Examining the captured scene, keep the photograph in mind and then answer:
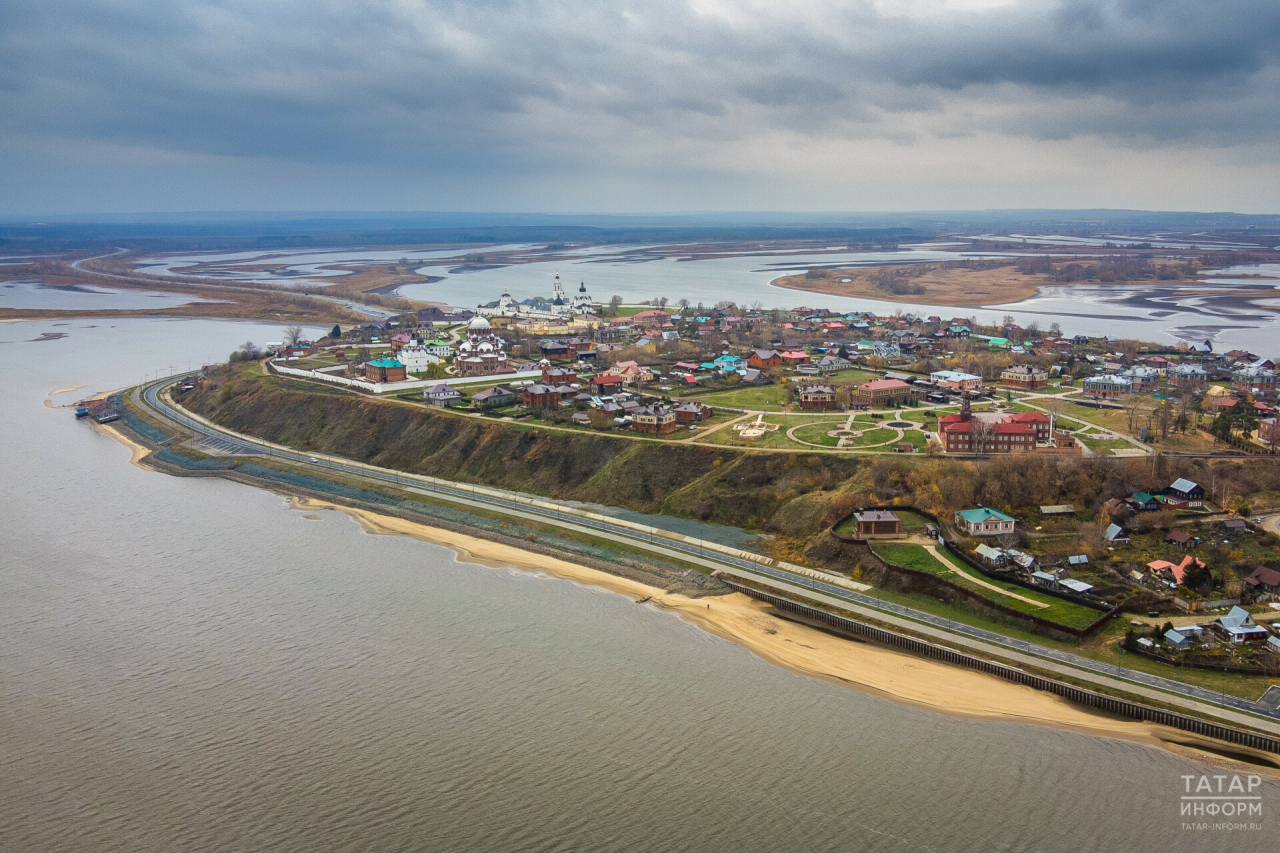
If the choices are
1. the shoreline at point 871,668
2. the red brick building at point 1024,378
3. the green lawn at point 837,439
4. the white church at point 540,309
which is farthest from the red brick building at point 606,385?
the white church at point 540,309

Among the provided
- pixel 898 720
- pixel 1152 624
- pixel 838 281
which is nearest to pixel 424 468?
pixel 898 720

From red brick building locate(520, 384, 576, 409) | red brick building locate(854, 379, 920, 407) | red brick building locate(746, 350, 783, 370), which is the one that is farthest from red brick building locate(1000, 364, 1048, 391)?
red brick building locate(520, 384, 576, 409)

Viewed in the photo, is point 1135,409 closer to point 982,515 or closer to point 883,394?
point 883,394

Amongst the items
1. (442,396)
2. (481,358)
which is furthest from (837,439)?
(481,358)

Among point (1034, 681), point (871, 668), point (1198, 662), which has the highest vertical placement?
point (1198, 662)

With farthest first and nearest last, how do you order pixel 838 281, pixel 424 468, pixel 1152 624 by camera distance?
pixel 838 281
pixel 424 468
pixel 1152 624

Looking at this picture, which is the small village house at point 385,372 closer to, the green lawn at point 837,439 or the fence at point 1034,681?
the green lawn at point 837,439

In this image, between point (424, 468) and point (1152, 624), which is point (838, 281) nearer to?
point (424, 468)

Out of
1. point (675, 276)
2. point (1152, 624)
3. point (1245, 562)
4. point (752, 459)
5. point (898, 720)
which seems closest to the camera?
point (898, 720)
